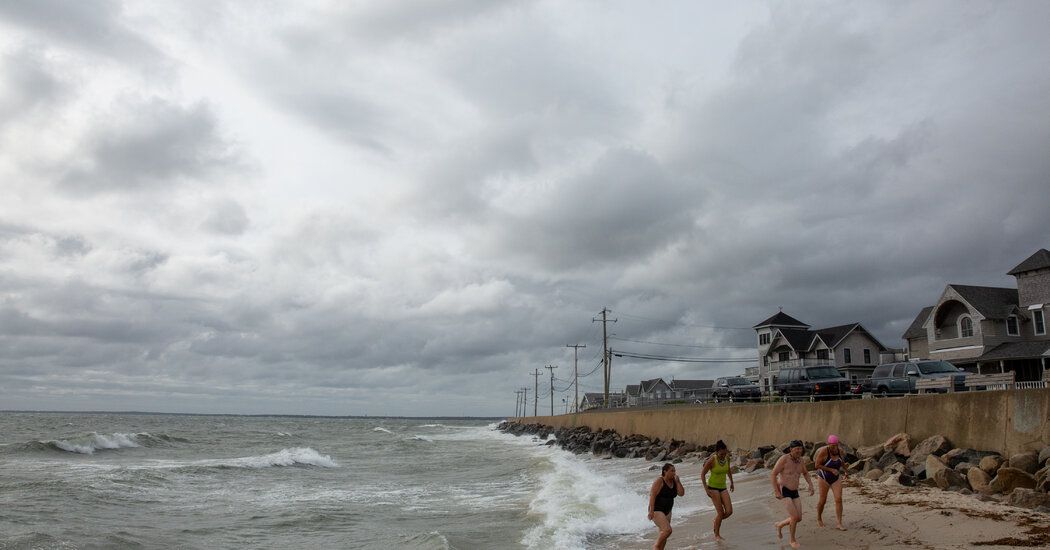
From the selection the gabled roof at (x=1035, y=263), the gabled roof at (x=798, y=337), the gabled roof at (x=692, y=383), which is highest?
the gabled roof at (x=1035, y=263)

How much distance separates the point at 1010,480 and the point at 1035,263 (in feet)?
94.5

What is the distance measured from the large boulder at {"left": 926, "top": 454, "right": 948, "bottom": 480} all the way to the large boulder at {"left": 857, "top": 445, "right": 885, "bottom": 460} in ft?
7.19

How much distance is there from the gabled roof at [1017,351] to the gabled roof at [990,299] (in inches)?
61.3

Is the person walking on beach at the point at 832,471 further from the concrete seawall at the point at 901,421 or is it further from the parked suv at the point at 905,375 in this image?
the parked suv at the point at 905,375

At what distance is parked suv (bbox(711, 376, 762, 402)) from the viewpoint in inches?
1384

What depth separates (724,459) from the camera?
1188 cm

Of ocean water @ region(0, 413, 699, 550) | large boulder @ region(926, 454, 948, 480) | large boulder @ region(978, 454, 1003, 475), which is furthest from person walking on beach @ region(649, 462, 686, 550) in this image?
large boulder @ region(978, 454, 1003, 475)

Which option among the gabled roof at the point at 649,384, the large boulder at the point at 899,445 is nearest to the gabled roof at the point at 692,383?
the gabled roof at the point at 649,384

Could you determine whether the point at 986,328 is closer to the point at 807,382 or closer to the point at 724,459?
the point at 807,382

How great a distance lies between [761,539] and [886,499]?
2373mm

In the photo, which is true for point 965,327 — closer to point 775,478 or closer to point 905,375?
point 905,375

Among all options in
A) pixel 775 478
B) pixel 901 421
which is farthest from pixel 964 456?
pixel 775 478

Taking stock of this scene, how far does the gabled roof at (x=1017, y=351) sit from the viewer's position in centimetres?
3233

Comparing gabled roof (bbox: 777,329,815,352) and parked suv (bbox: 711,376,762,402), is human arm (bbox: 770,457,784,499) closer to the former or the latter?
parked suv (bbox: 711,376,762,402)
